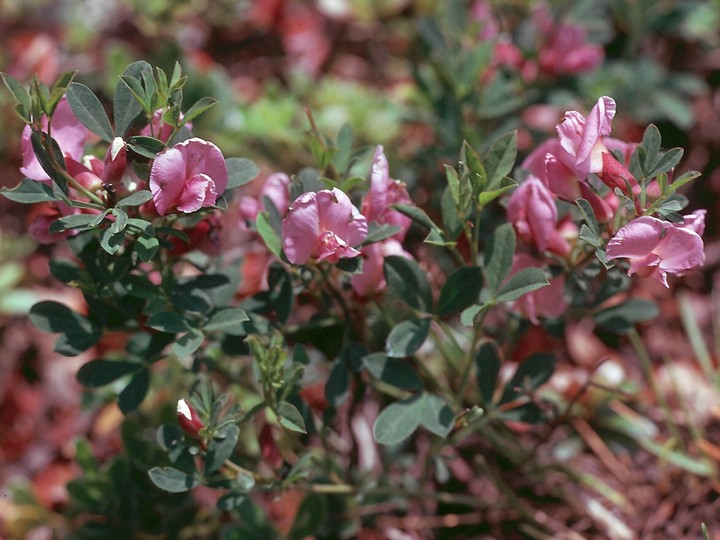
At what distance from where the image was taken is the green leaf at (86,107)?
900 millimetres

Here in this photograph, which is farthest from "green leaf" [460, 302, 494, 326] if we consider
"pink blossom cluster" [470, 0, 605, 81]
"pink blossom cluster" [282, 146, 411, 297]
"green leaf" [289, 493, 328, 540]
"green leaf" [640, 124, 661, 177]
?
"pink blossom cluster" [470, 0, 605, 81]

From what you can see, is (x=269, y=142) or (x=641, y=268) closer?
(x=641, y=268)

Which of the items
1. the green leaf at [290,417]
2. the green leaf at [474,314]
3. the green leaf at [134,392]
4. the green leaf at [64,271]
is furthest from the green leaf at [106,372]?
the green leaf at [474,314]

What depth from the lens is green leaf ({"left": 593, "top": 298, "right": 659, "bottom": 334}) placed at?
3.65 feet


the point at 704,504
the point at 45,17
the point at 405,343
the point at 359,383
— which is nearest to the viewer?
the point at 405,343

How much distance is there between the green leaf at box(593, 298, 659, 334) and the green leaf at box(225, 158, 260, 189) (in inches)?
20.9

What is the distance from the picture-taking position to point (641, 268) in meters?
0.87

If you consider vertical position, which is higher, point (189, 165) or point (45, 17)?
point (189, 165)

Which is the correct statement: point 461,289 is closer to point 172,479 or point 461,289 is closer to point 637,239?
point 637,239

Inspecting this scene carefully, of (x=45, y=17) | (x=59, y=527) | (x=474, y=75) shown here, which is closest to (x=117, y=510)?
(x=59, y=527)

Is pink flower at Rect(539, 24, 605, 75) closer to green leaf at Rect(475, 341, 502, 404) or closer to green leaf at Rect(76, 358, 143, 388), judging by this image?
green leaf at Rect(475, 341, 502, 404)

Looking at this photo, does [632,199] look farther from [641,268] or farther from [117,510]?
[117,510]

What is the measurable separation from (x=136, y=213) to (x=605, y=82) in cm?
112

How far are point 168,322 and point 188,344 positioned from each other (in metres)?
0.05
